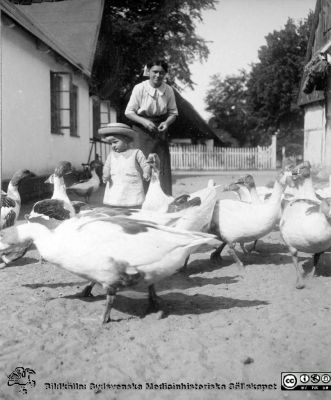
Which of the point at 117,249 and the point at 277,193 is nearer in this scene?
the point at 117,249

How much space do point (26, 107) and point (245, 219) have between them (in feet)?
23.8

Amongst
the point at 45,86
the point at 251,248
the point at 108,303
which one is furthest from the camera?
the point at 45,86

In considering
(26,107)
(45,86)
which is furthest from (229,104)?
(26,107)

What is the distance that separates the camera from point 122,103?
24.2 metres

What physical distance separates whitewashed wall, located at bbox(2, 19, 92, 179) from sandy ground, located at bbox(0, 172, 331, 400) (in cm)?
579

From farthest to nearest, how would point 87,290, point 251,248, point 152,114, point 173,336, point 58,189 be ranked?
1. point 58,189
2. point 152,114
3. point 251,248
4. point 87,290
5. point 173,336

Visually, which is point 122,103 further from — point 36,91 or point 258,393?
point 258,393

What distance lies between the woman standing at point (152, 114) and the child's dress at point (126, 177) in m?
0.33

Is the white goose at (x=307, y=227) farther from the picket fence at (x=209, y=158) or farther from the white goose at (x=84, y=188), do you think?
the picket fence at (x=209, y=158)

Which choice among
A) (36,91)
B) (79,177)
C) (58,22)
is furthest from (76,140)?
(58,22)

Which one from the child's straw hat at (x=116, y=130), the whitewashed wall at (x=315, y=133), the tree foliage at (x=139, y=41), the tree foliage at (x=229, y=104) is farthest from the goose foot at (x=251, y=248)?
the tree foliage at (x=229, y=104)

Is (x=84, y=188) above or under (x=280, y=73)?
under

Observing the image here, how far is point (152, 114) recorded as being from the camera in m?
5.93

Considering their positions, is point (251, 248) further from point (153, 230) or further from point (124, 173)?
point (153, 230)
